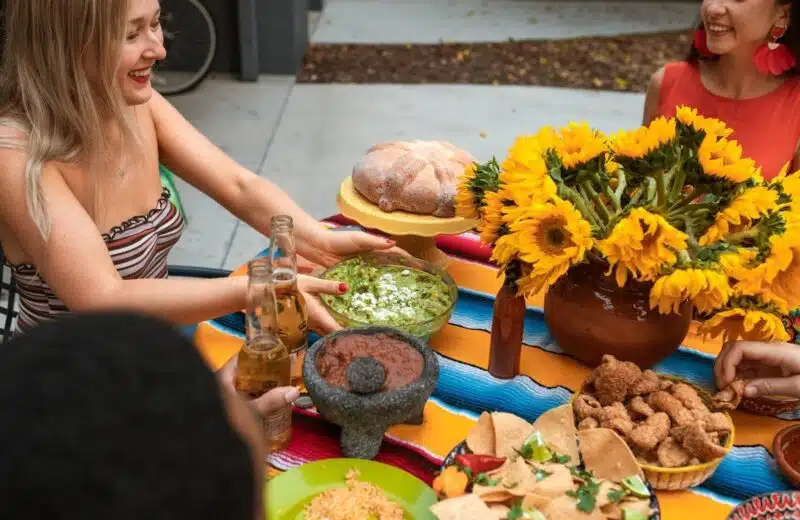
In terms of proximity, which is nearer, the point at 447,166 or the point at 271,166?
the point at 447,166

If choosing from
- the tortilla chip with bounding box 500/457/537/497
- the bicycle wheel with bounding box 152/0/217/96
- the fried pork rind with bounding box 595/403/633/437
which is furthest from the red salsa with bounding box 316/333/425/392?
the bicycle wheel with bounding box 152/0/217/96

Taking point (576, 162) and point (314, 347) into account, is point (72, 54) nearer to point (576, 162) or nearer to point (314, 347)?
point (314, 347)

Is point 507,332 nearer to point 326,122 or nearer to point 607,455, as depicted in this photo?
point 607,455

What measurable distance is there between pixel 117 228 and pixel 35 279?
9.0 inches

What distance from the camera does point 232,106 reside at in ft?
21.1

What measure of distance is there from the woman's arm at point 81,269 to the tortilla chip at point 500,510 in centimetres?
76

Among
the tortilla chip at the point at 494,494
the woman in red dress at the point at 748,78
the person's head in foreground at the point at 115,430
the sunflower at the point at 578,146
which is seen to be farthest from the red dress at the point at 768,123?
the person's head in foreground at the point at 115,430

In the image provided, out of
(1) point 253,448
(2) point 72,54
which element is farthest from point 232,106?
(1) point 253,448

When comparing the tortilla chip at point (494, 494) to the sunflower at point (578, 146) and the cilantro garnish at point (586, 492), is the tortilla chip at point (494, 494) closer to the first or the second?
the cilantro garnish at point (586, 492)

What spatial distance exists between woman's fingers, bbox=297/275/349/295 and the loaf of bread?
1.28ft

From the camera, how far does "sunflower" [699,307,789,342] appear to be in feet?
4.54

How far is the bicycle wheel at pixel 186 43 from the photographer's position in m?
6.50

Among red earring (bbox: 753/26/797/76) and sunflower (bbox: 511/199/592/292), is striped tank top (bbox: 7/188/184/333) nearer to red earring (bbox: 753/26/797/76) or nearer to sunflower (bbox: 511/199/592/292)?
sunflower (bbox: 511/199/592/292)

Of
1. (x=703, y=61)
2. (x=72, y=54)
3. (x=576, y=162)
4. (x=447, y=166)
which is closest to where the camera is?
(x=576, y=162)
